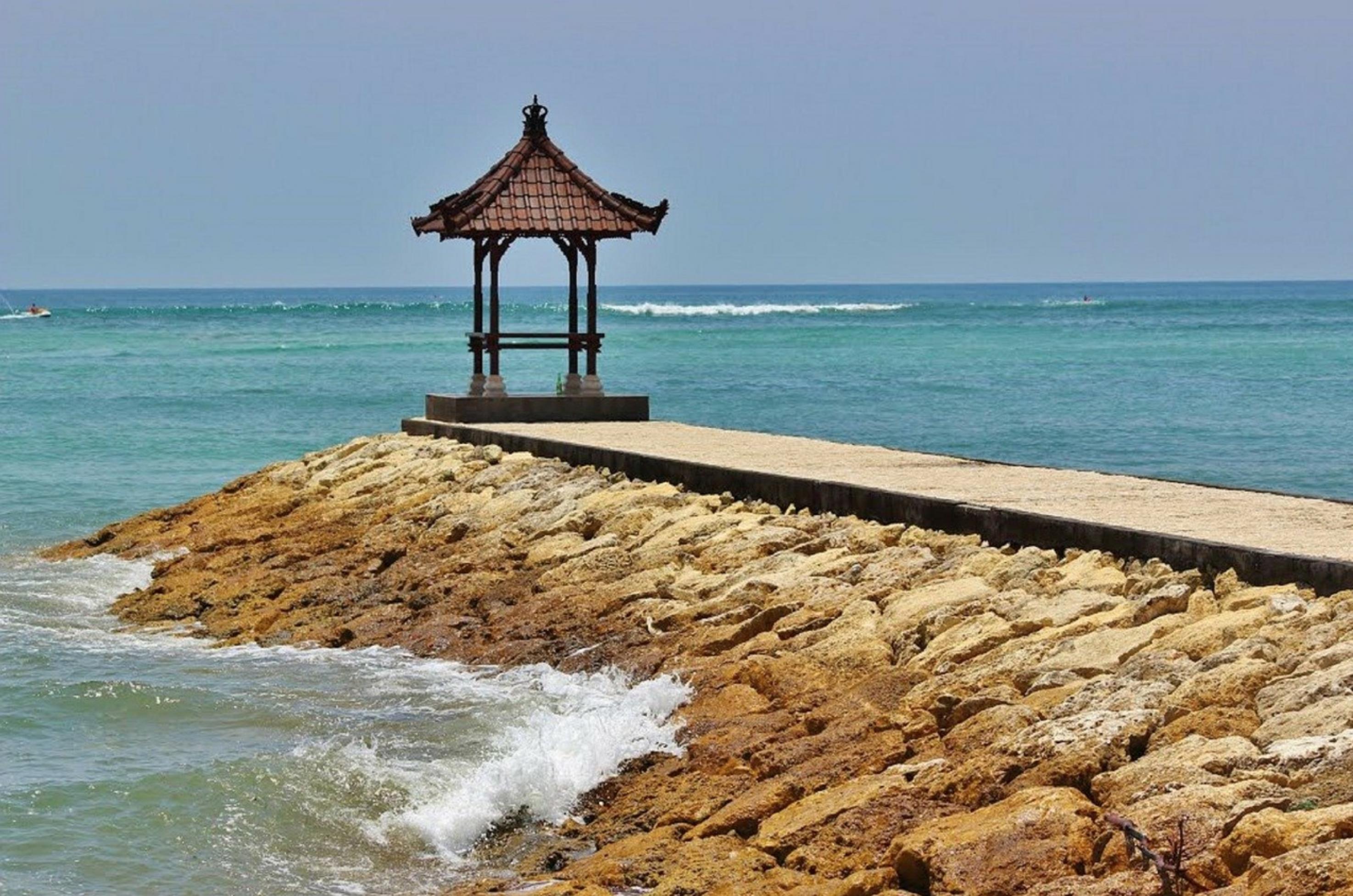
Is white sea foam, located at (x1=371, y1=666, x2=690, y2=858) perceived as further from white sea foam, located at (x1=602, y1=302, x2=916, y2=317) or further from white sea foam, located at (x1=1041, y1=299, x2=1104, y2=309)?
white sea foam, located at (x1=1041, y1=299, x2=1104, y2=309)

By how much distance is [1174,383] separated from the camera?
47.7 meters

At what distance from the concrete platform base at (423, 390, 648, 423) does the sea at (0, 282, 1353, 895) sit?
3.92 metres

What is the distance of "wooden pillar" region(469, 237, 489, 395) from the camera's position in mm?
21359

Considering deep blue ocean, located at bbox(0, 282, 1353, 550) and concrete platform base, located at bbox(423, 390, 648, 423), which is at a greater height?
concrete platform base, located at bbox(423, 390, 648, 423)

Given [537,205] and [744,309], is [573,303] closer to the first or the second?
[537,205]

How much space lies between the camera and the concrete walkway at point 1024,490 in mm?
10820

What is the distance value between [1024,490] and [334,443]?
76.2 ft

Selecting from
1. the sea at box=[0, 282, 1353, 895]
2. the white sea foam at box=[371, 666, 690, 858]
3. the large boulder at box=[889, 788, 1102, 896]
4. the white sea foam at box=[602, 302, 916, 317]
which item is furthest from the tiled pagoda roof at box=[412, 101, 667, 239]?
the white sea foam at box=[602, 302, 916, 317]

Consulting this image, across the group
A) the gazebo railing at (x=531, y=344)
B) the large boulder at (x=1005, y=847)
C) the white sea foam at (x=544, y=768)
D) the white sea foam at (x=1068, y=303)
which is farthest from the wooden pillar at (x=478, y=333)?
the white sea foam at (x=1068, y=303)

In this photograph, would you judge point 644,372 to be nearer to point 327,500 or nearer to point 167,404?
point 167,404

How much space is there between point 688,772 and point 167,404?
3750 cm

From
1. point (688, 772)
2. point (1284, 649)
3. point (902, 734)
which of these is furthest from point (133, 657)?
point (1284, 649)

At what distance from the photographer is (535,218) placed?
68.3 feet

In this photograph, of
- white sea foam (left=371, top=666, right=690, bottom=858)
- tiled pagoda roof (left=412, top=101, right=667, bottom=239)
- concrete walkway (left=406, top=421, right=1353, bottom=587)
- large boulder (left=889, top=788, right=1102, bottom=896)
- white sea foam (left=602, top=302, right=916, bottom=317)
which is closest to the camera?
large boulder (left=889, top=788, right=1102, bottom=896)
